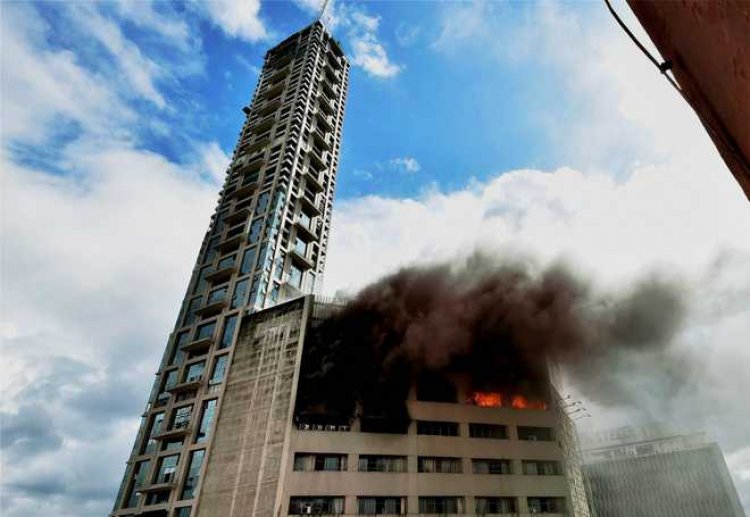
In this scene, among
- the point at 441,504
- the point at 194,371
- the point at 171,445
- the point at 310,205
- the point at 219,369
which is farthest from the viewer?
the point at 310,205

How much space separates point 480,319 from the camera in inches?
1571

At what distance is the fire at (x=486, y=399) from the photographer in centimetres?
3678

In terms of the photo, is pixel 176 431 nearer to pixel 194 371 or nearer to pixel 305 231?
pixel 194 371

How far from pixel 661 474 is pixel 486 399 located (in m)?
84.4

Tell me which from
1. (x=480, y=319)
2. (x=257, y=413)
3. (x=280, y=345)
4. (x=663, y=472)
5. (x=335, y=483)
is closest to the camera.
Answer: (x=335, y=483)

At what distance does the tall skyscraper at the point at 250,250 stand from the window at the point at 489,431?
20.0m

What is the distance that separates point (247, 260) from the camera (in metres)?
46.5

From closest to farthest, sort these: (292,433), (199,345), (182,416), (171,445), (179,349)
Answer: (292,433) → (171,445) → (182,416) → (199,345) → (179,349)

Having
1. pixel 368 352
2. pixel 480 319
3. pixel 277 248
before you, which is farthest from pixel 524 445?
pixel 277 248

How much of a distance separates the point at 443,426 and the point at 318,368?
1054cm

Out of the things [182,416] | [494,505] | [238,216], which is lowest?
[494,505]

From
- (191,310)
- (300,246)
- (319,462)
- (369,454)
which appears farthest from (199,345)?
(369,454)

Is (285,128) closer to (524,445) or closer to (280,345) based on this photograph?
(280,345)

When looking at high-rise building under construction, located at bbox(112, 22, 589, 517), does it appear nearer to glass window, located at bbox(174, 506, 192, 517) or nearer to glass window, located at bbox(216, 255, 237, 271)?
glass window, located at bbox(174, 506, 192, 517)
